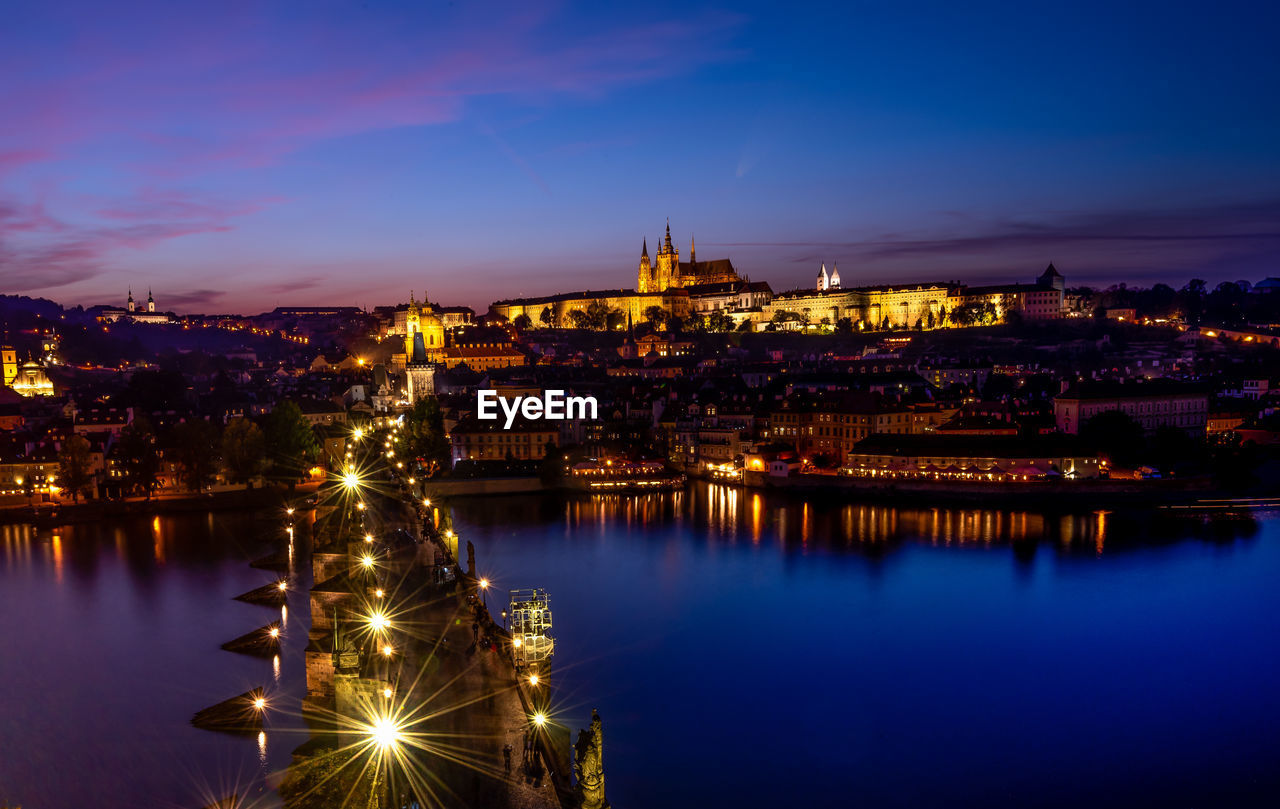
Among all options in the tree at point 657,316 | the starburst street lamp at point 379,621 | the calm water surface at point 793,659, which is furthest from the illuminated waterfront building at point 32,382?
the starburst street lamp at point 379,621

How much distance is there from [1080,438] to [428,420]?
13293mm

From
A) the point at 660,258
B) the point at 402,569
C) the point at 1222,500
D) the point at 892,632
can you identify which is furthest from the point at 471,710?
the point at 660,258

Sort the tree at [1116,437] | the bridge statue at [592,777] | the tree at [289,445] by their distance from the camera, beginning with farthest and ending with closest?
the tree at [289,445] < the tree at [1116,437] < the bridge statue at [592,777]

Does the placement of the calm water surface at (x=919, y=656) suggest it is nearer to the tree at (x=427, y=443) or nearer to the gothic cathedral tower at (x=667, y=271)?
the tree at (x=427, y=443)

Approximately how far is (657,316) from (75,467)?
1442 inches

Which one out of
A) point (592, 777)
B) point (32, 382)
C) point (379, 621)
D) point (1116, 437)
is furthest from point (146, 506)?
point (32, 382)

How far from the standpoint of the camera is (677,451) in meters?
20.3

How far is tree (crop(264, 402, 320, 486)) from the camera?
1745 centimetres

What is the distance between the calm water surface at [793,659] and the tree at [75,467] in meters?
1.95

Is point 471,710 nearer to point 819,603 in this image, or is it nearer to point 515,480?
point 819,603

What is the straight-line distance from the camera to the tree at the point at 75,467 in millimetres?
15762

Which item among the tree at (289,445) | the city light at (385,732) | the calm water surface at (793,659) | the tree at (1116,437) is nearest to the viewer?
the city light at (385,732)

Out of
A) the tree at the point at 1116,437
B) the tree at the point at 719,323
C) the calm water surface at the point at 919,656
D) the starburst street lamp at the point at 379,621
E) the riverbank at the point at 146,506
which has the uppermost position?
the tree at the point at 719,323

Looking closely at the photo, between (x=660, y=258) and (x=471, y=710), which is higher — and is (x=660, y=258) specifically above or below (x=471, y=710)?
above
